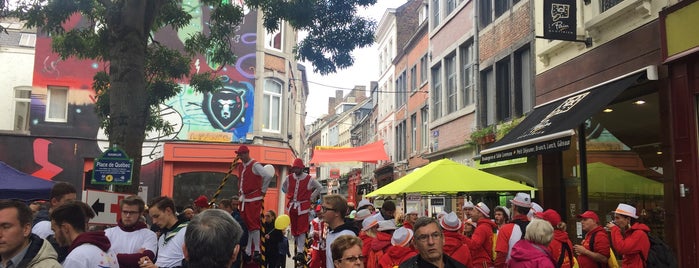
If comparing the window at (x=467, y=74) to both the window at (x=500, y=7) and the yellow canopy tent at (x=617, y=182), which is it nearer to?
the window at (x=500, y=7)

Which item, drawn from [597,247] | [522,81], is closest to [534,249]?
[597,247]

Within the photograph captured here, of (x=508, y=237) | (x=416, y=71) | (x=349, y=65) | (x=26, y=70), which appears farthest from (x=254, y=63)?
(x=508, y=237)

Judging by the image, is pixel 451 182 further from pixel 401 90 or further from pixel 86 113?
pixel 401 90

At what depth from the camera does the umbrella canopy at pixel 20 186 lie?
10398mm

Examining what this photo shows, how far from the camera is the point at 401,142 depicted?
34.0 meters

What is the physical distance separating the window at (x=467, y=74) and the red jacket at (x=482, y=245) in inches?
460

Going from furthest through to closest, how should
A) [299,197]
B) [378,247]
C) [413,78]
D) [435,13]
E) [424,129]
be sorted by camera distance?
[413,78]
[424,129]
[435,13]
[299,197]
[378,247]

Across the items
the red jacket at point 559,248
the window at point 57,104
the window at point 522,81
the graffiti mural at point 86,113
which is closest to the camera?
the red jacket at point 559,248

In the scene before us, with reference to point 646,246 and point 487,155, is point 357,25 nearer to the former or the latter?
point 487,155

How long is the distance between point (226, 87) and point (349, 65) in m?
15.4

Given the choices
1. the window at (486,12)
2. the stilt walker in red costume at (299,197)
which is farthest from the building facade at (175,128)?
the stilt walker in red costume at (299,197)

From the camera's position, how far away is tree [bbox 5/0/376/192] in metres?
8.90

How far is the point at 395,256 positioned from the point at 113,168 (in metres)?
5.29

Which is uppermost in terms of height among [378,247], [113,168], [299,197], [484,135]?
[484,135]
